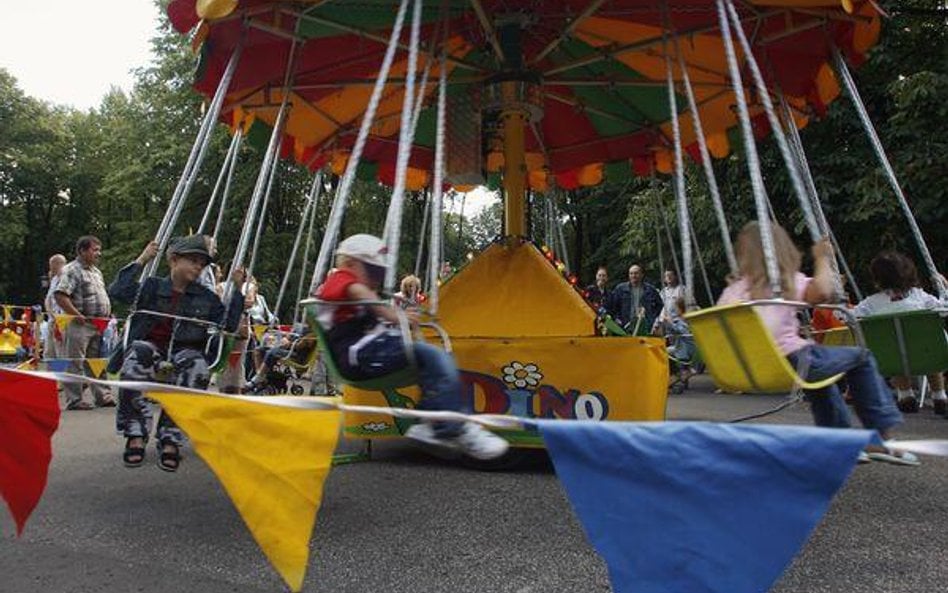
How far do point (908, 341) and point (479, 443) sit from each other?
3.10 metres

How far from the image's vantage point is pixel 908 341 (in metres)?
4.80

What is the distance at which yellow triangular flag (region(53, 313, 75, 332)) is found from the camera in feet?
30.1

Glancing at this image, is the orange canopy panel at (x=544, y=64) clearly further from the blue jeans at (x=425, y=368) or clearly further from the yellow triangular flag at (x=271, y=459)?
the yellow triangular flag at (x=271, y=459)

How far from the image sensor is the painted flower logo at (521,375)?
19.4 feet

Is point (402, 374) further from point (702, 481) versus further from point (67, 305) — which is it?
point (67, 305)

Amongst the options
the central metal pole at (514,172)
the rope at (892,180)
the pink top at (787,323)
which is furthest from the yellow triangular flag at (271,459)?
the central metal pole at (514,172)

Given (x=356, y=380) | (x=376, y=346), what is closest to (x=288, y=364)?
(x=356, y=380)

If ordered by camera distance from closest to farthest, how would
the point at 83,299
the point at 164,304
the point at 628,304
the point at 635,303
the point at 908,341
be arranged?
1. the point at 908,341
2. the point at 164,304
3. the point at 83,299
4. the point at 635,303
5. the point at 628,304

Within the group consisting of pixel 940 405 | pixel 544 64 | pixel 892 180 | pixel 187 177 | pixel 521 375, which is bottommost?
pixel 940 405

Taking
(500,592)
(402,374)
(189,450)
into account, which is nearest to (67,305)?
(189,450)

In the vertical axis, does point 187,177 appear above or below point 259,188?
below

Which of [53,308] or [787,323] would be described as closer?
[787,323]

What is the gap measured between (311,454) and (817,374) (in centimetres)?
238

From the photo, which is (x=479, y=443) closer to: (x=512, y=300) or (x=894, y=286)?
(x=512, y=300)
